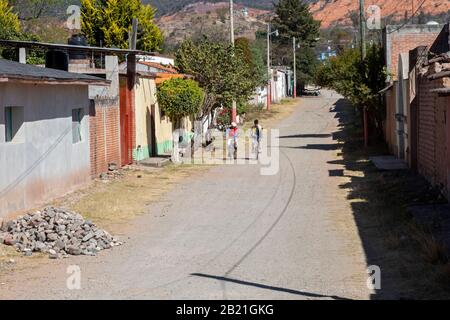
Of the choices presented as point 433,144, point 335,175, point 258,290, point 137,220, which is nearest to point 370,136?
point 335,175

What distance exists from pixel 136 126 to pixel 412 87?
9624mm

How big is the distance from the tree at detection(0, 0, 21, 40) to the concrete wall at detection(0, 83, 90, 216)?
21.3 m

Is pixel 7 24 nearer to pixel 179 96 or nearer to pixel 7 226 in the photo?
pixel 179 96

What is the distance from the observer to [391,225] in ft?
47.2

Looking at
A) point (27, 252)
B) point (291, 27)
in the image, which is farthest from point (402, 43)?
point (291, 27)

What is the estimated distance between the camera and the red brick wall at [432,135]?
16641 millimetres

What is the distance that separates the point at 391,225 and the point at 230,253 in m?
3.55

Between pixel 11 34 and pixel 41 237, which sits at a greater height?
pixel 11 34

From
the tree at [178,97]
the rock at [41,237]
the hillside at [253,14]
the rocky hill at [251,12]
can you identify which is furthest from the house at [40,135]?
the hillside at [253,14]

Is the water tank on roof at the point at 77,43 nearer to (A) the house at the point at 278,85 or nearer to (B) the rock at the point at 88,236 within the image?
(B) the rock at the point at 88,236

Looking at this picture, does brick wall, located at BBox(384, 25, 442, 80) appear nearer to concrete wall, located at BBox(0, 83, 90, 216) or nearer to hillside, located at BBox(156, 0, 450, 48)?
concrete wall, located at BBox(0, 83, 90, 216)

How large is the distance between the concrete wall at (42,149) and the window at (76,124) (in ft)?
0.54

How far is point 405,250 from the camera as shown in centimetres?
1208
